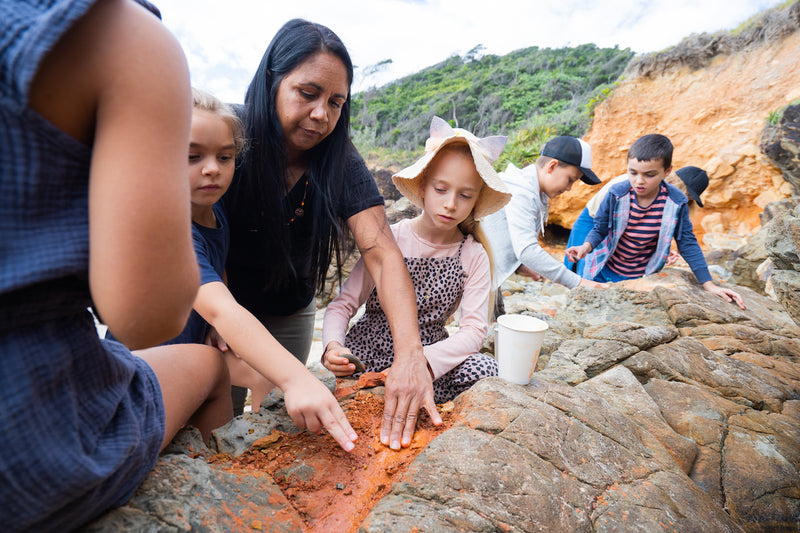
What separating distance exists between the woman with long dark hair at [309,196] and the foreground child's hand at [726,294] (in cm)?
304

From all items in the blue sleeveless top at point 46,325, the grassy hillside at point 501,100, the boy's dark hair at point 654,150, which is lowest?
the blue sleeveless top at point 46,325

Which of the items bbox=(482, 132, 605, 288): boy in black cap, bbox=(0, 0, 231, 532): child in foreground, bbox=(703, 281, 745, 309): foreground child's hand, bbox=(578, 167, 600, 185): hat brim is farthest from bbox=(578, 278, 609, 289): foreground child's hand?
bbox=(0, 0, 231, 532): child in foreground

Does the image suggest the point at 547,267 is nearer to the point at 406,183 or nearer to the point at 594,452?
the point at 406,183

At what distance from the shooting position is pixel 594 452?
1.36 metres

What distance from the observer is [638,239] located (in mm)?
4039

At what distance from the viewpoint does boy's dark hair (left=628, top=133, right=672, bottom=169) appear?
3.64 meters

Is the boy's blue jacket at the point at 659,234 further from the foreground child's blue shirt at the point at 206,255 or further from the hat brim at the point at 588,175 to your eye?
the foreground child's blue shirt at the point at 206,255

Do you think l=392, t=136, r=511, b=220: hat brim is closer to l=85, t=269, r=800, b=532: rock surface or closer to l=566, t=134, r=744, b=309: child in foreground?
l=85, t=269, r=800, b=532: rock surface

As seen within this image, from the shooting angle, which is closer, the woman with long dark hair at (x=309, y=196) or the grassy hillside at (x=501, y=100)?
the woman with long dark hair at (x=309, y=196)

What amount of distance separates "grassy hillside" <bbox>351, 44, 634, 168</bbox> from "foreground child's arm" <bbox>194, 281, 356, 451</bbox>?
1173 cm

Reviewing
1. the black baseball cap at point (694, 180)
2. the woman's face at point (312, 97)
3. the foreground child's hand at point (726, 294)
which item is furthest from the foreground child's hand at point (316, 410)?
the black baseball cap at point (694, 180)

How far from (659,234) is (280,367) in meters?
3.82

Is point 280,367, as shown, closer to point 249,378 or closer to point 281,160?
point 249,378

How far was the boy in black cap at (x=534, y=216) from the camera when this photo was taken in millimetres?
3754
